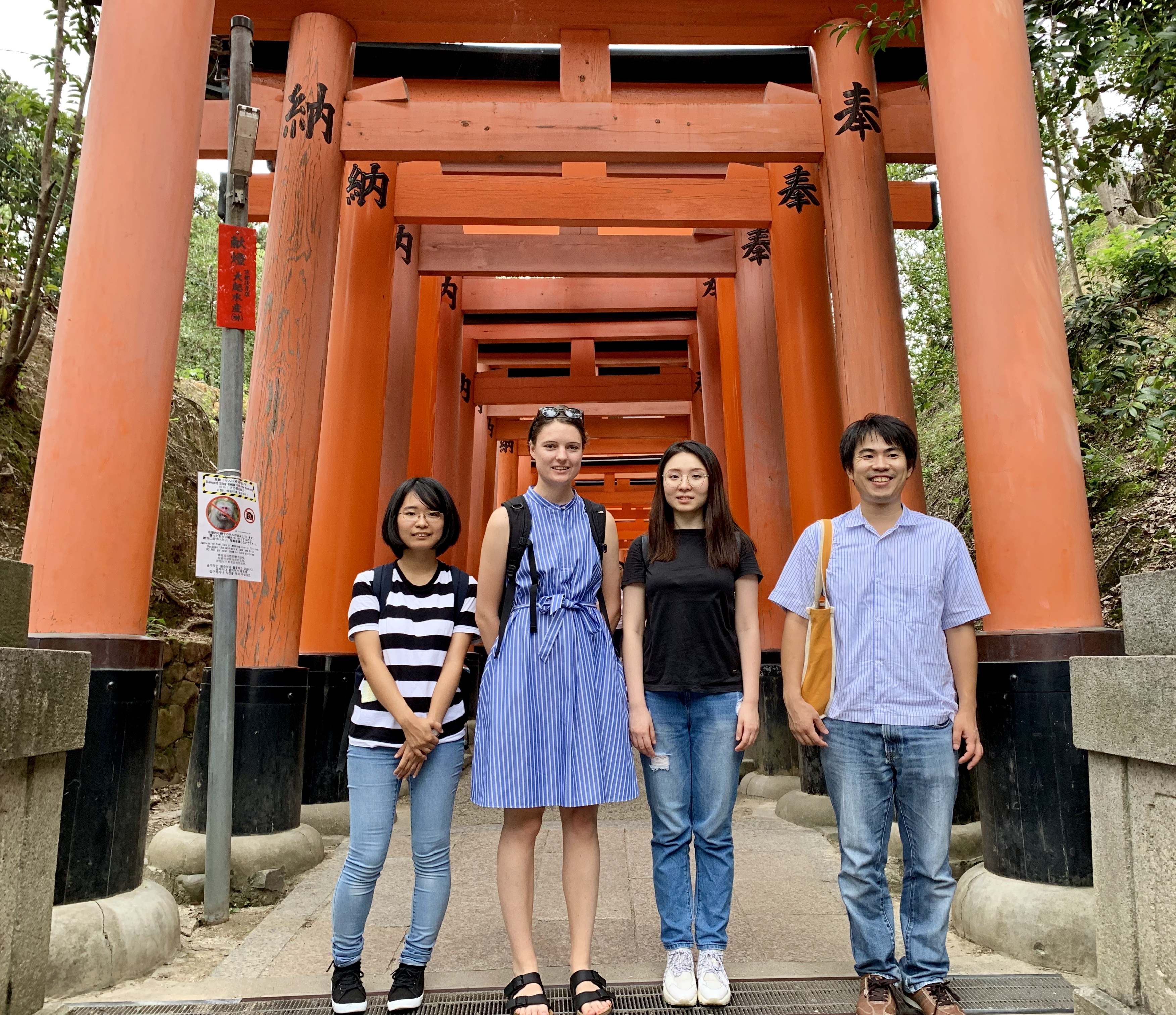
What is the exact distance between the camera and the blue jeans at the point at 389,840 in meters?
2.67

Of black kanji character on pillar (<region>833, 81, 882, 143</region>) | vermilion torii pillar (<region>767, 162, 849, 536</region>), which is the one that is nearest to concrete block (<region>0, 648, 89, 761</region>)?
vermilion torii pillar (<region>767, 162, 849, 536</region>)

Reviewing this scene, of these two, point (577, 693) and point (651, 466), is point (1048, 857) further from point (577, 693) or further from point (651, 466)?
point (651, 466)

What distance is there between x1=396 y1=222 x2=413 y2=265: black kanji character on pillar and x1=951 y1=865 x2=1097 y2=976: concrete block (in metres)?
6.52

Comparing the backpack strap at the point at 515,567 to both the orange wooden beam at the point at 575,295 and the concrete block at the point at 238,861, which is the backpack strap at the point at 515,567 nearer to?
the concrete block at the point at 238,861

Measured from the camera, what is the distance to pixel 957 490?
9.68 metres

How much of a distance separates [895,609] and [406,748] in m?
1.47

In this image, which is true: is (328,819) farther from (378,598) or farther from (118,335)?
(378,598)

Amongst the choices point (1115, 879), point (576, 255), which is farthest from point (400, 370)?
point (1115, 879)

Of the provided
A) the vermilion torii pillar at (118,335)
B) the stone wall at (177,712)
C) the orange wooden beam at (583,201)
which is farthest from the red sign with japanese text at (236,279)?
the stone wall at (177,712)

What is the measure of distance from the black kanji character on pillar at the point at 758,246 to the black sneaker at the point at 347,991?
6.79 metres

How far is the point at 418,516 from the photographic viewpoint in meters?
2.80

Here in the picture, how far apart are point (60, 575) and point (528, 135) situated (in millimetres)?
3655

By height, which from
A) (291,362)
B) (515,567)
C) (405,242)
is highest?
(405,242)

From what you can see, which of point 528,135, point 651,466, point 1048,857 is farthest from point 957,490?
point 651,466
